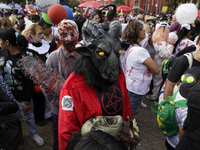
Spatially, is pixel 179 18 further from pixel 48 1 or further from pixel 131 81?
pixel 48 1

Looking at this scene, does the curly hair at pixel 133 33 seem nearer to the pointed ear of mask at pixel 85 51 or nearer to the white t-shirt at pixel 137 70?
the white t-shirt at pixel 137 70

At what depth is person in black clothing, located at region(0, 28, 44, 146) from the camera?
2.24 meters

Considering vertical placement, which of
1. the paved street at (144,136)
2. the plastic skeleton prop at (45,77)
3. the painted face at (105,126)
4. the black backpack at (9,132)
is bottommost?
the paved street at (144,136)

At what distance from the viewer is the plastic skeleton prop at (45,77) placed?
1.68 metres

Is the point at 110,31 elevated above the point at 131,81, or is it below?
above

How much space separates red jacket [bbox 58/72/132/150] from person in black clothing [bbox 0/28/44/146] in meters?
1.25

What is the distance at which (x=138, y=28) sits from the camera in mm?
2693

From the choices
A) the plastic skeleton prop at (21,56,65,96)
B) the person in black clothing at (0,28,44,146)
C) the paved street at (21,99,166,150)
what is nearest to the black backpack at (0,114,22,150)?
the plastic skeleton prop at (21,56,65,96)

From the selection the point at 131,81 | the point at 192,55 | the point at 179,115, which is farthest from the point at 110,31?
the point at 131,81

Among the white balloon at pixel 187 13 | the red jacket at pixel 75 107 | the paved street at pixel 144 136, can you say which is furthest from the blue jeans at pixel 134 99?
the white balloon at pixel 187 13

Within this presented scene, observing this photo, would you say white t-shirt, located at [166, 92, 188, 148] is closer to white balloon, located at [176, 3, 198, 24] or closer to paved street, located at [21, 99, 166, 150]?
paved street, located at [21, 99, 166, 150]

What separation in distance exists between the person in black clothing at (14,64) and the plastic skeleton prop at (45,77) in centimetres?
52

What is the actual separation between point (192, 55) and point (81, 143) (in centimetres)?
193

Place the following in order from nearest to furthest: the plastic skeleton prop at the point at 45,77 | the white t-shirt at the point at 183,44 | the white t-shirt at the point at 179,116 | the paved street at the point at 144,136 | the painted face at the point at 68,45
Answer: the white t-shirt at the point at 179,116, the plastic skeleton prop at the point at 45,77, the painted face at the point at 68,45, the paved street at the point at 144,136, the white t-shirt at the point at 183,44
